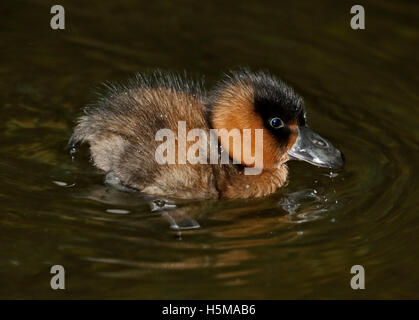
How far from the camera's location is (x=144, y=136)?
21.3 ft

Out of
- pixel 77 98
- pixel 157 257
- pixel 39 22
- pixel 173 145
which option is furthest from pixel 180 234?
pixel 39 22

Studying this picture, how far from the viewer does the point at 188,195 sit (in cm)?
651

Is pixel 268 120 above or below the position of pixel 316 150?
above

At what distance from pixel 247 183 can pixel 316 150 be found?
1.95ft

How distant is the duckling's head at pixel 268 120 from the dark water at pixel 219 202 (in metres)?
0.26

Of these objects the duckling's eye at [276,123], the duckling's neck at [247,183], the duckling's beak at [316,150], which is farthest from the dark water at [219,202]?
the duckling's eye at [276,123]

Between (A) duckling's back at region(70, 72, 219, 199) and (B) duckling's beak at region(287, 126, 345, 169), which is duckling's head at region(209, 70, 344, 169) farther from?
(A) duckling's back at region(70, 72, 219, 199)

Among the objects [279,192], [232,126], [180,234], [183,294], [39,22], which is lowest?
[183,294]

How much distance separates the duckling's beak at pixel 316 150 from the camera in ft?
22.3

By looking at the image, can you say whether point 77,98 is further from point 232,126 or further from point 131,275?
point 131,275

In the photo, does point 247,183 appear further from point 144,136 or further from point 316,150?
point 144,136

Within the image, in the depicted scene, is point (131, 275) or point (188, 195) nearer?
point (131, 275)

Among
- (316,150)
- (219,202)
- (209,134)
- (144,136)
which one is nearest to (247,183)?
(219,202)

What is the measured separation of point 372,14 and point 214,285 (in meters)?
4.83
